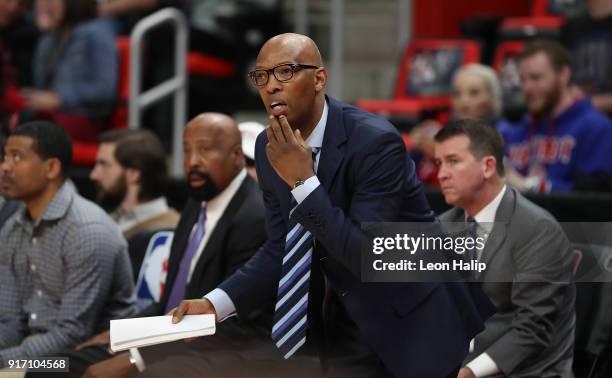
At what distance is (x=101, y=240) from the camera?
4.67 meters

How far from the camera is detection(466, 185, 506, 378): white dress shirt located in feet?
13.0

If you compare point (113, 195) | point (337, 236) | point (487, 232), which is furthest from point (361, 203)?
point (113, 195)

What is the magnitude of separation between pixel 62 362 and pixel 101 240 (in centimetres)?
54

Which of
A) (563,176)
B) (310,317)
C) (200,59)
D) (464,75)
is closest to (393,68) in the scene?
(200,59)

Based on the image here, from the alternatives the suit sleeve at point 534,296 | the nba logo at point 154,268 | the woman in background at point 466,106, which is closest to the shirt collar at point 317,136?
the suit sleeve at point 534,296

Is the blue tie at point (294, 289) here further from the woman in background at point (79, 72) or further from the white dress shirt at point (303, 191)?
the woman in background at point (79, 72)

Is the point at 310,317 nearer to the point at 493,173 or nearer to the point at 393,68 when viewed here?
the point at 493,173

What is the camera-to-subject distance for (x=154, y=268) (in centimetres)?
534

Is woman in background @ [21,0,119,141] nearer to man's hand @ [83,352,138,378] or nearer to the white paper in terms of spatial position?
man's hand @ [83,352,138,378]

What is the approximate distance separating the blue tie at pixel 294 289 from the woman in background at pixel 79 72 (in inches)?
165

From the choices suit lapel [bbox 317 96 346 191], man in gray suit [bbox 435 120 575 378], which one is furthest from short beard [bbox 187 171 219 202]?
suit lapel [bbox 317 96 346 191]

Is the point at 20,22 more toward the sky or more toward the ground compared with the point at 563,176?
more toward the sky

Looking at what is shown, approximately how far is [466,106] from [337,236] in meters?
3.36

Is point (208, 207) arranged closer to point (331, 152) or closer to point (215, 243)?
point (215, 243)
